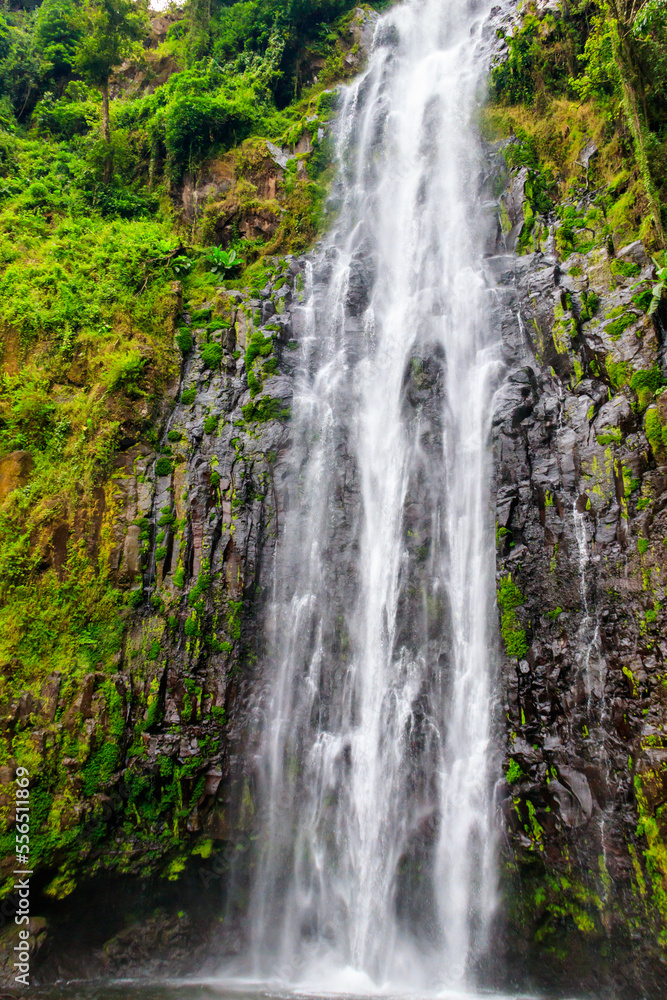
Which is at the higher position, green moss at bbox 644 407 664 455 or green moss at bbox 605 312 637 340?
green moss at bbox 605 312 637 340

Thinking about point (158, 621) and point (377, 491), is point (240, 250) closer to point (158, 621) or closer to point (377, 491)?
point (377, 491)

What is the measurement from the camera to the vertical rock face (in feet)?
24.0

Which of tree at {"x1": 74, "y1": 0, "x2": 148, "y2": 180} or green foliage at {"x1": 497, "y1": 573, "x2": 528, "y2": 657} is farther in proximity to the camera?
tree at {"x1": 74, "y1": 0, "x2": 148, "y2": 180}

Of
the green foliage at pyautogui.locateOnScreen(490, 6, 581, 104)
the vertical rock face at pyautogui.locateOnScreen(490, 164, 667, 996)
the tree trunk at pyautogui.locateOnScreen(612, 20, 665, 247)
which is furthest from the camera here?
the green foliage at pyautogui.locateOnScreen(490, 6, 581, 104)

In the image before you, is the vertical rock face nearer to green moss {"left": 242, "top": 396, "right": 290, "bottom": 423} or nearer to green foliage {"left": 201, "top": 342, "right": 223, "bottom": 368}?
green moss {"left": 242, "top": 396, "right": 290, "bottom": 423}

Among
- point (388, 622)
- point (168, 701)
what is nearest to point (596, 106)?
point (388, 622)

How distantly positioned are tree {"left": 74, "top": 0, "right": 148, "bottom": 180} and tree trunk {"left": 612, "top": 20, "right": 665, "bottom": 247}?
13868mm

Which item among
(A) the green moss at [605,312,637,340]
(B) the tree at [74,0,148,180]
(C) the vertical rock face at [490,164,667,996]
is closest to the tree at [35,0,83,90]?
(B) the tree at [74,0,148,180]

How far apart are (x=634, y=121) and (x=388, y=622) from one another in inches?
398

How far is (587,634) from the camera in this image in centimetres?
834

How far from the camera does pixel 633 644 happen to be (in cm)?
779

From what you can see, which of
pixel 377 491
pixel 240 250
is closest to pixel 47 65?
pixel 240 250

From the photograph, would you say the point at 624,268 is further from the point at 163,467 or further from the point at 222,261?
the point at 222,261

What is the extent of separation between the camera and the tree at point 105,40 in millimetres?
16359
